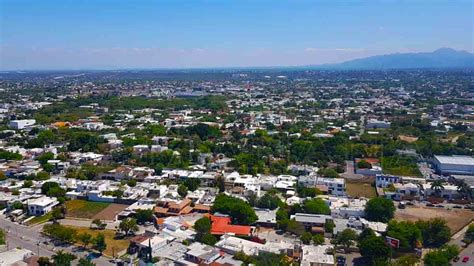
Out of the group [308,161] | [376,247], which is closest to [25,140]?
[308,161]

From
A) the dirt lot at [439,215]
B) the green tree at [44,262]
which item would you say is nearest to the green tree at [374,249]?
the dirt lot at [439,215]

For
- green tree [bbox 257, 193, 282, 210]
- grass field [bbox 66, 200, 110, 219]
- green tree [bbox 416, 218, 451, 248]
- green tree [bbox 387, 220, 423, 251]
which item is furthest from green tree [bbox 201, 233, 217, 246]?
green tree [bbox 416, 218, 451, 248]

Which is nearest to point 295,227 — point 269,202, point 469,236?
point 269,202

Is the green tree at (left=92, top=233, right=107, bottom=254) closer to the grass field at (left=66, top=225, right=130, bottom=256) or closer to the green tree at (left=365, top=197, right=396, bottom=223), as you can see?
the grass field at (left=66, top=225, right=130, bottom=256)

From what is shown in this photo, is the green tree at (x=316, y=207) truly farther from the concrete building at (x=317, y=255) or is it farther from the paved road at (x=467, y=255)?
the paved road at (x=467, y=255)

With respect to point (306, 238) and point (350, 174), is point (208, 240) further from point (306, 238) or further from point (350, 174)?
point (350, 174)

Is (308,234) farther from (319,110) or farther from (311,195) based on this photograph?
(319,110)
